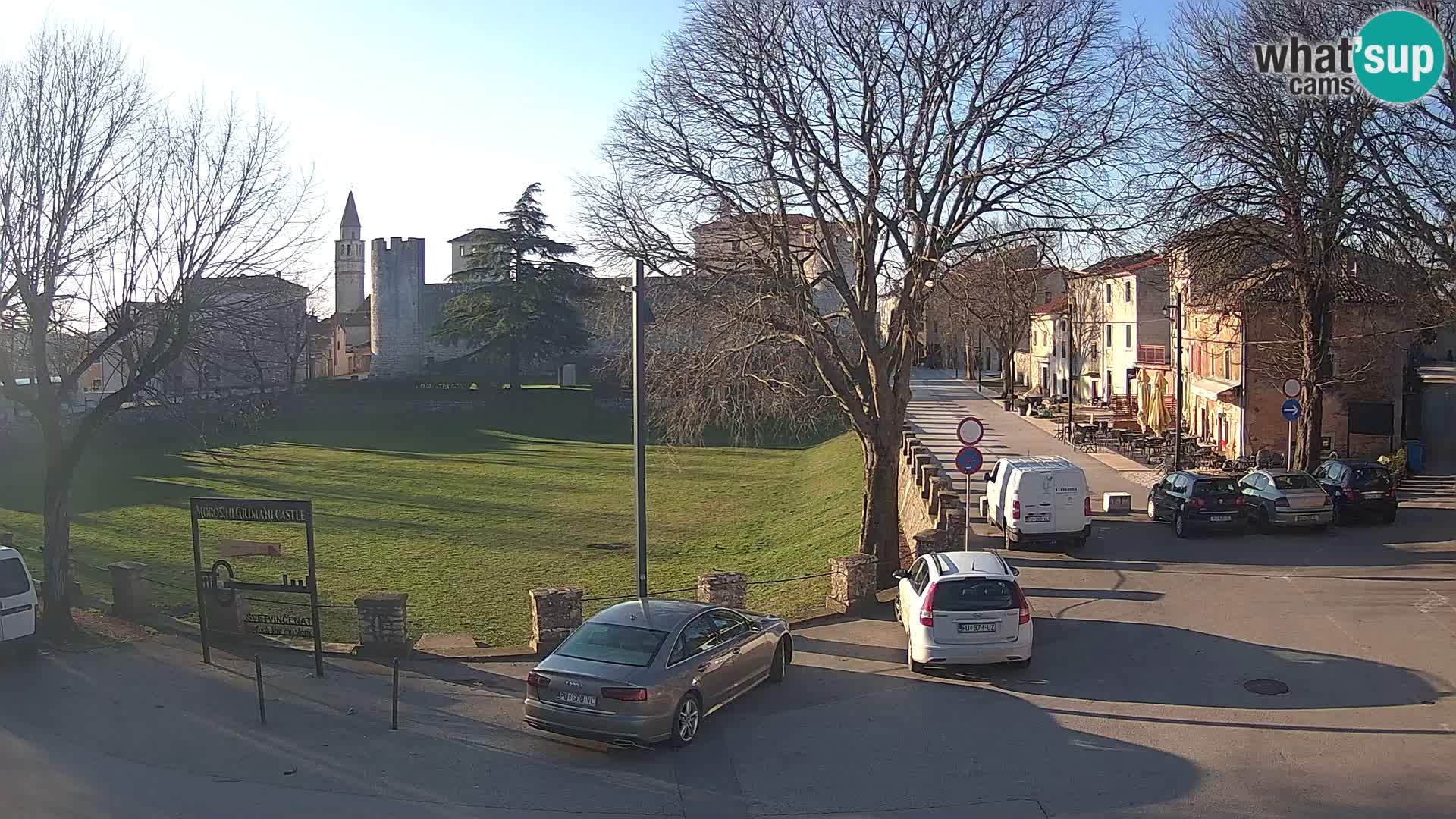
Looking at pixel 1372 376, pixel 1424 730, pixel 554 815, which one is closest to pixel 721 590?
pixel 554 815

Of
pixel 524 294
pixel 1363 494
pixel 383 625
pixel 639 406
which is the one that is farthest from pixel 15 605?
pixel 524 294

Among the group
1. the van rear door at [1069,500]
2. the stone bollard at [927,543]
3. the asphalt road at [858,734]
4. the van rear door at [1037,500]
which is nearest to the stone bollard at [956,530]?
the stone bollard at [927,543]

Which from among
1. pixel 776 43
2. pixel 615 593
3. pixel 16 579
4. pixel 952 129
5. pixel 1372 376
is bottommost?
pixel 615 593

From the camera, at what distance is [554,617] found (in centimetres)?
1547

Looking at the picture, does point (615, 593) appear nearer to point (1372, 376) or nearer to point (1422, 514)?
point (1422, 514)

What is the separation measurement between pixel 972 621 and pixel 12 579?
12362 millimetres

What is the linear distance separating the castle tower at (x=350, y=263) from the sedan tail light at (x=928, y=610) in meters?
119

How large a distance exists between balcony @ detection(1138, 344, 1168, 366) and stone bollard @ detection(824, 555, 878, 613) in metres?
34.5

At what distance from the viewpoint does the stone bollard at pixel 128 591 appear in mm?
17406

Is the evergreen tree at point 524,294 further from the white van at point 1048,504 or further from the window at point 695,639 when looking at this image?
the window at point 695,639

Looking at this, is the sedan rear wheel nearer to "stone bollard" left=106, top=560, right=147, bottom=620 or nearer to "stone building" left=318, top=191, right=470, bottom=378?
"stone bollard" left=106, top=560, right=147, bottom=620

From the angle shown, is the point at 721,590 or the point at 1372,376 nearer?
the point at 721,590

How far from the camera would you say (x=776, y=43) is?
19.4 meters

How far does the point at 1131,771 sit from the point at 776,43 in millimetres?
13381
